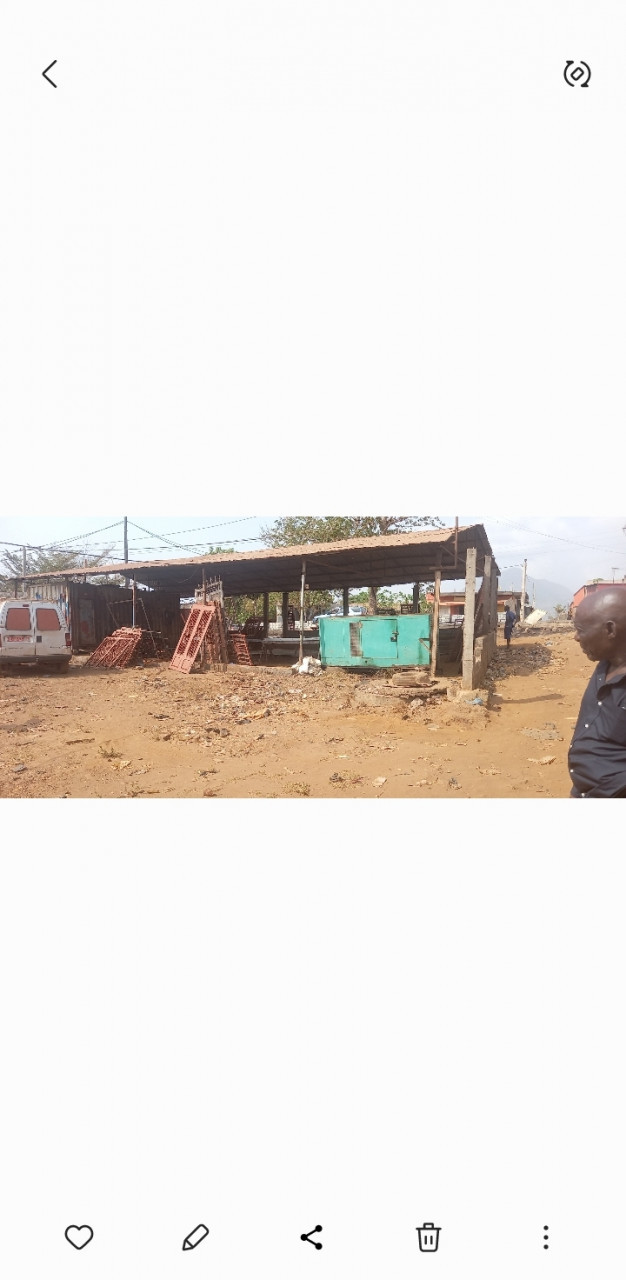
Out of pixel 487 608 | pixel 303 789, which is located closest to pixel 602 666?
pixel 487 608

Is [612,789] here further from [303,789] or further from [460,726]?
[303,789]

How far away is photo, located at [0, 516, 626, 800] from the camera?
5.07 feet

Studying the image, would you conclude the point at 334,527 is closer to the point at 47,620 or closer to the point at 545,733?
the point at 545,733

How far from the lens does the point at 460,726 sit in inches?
72.6

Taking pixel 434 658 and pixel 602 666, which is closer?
pixel 602 666

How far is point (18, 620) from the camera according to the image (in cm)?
188

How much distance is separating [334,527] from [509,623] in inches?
36.3

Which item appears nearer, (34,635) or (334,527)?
(334,527)

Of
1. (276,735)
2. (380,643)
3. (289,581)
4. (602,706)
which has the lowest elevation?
(276,735)

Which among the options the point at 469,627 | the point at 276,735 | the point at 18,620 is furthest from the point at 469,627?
the point at 18,620
